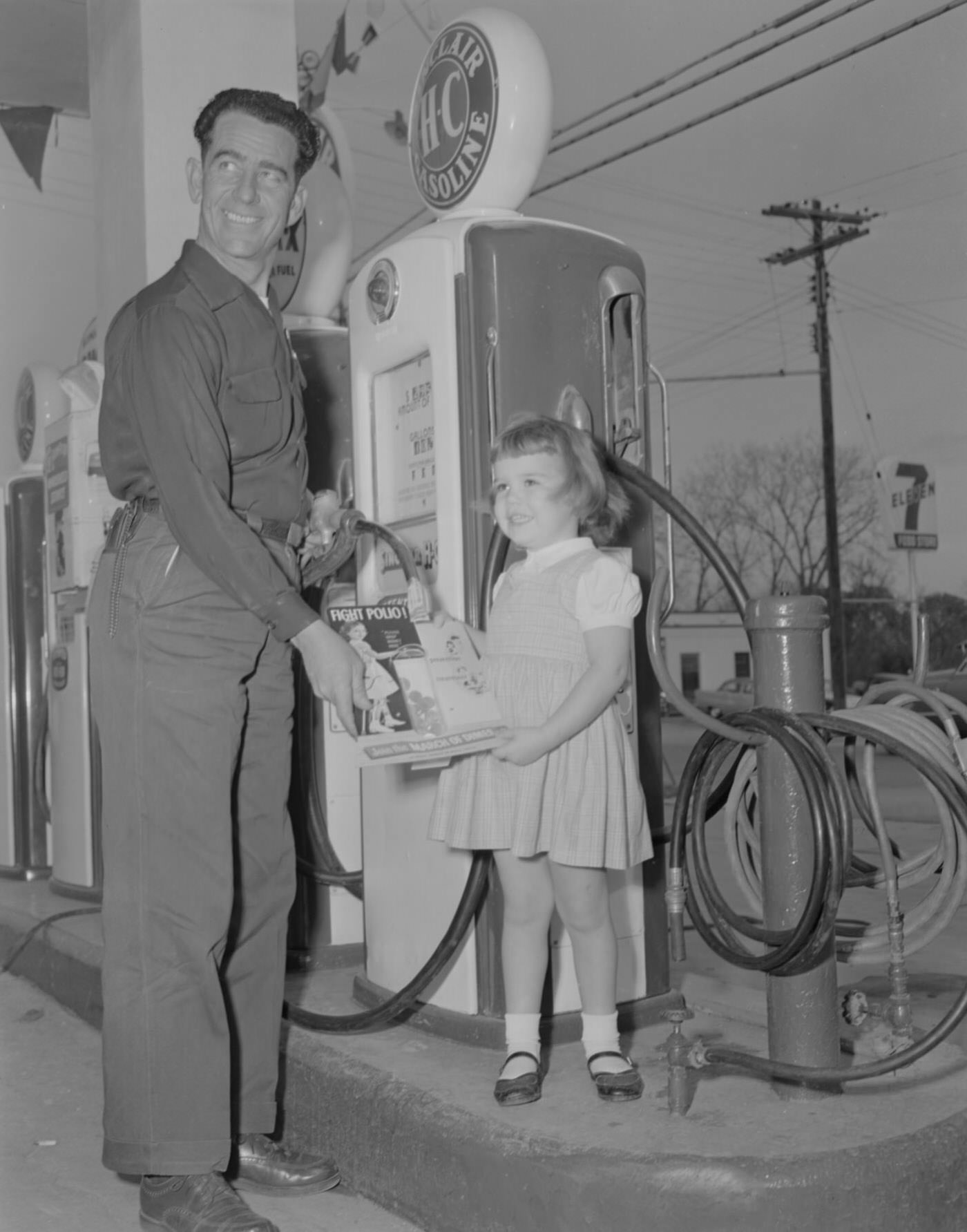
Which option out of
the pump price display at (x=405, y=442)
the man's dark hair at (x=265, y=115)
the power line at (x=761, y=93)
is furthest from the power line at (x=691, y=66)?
the man's dark hair at (x=265, y=115)

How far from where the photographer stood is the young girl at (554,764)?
9.04ft

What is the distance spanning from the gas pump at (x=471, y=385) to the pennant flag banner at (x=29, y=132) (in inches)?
187

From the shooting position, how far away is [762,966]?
2619 millimetres

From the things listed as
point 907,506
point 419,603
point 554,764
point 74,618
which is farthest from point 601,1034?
point 907,506

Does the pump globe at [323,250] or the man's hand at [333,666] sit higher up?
the pump globe at [323,250]

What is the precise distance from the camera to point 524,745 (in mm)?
2746

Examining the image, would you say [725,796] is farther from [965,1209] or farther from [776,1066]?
[965,1209]

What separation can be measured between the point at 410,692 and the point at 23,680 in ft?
16.0

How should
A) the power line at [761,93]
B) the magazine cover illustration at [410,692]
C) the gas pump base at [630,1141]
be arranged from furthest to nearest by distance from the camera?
the power line at [761,93]
the magazine cover illustration at [410,692]
the gas pump base at [630,1141]

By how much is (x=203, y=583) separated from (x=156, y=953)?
0.71 metres

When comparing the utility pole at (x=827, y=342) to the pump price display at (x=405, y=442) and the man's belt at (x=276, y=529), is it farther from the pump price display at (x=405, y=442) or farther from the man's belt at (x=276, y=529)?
the man's belt at (x=276, y=529)

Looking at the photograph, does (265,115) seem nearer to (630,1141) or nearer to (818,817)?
(818,817)

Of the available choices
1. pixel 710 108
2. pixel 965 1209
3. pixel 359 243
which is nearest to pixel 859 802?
pixel 965 1209

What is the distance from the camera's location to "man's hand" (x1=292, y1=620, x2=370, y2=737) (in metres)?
2.48
